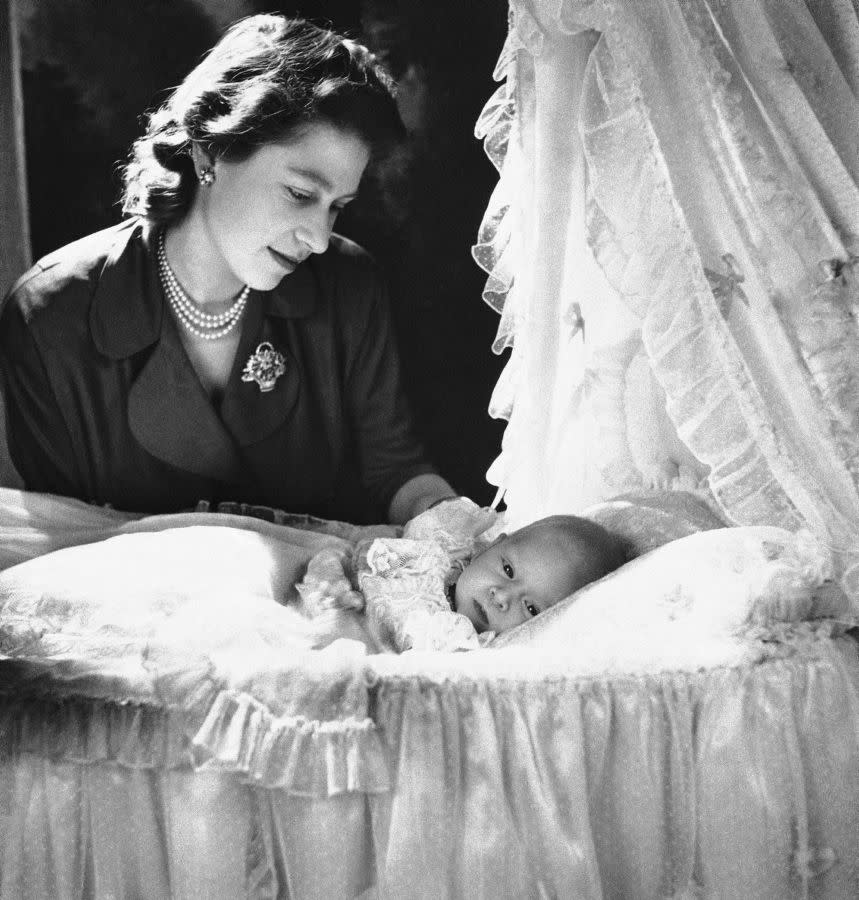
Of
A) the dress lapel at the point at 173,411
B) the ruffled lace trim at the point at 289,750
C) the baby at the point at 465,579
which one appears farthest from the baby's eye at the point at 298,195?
the ruffled lace trim at the point at 289,750

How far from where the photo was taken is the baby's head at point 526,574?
5.53 feet

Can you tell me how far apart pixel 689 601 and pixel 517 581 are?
0.85 ft

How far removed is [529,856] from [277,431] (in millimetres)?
1051

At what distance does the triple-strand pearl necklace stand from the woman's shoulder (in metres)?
0.09

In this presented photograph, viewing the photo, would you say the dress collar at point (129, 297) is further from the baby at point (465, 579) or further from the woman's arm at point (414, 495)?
the baby at point (465, 579)

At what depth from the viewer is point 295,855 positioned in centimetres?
129

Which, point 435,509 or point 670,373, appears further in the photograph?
point 435,509

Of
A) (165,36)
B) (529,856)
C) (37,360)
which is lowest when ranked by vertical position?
(529,856)

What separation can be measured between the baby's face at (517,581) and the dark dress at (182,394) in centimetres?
55

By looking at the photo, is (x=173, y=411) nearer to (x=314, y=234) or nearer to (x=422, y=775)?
(x=314, y=234)

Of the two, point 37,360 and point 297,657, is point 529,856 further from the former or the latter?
point 37,360

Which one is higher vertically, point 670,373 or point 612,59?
point 612,59

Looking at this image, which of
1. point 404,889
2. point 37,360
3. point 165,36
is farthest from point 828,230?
point 165,36

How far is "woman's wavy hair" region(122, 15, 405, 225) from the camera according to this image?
190 cm
